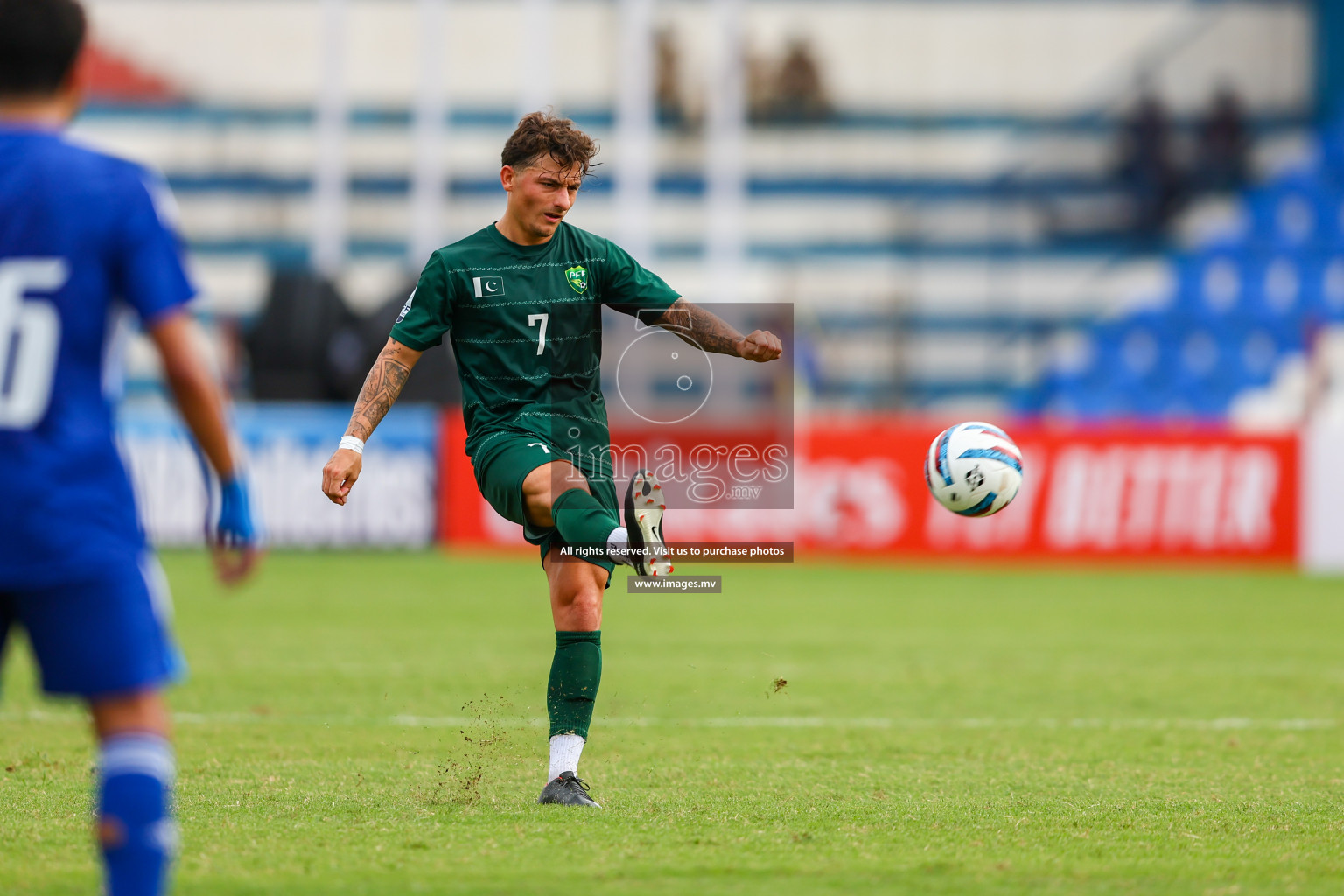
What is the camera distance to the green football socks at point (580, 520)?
15.9 ft

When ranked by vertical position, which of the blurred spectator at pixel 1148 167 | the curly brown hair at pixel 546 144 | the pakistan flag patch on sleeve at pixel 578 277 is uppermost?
the blurred spectator at pixel 1148 167

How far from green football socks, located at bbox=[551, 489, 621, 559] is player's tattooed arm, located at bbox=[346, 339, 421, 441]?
0.63 meters

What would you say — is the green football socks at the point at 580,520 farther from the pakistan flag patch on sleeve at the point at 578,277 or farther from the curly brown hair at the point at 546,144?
the curly brown hair at the point at 546,144

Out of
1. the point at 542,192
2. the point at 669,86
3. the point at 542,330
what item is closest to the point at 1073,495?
the point at 542,330

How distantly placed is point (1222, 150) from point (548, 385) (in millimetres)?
20515

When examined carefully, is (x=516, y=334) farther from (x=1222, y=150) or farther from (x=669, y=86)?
(x=1222, y=150)

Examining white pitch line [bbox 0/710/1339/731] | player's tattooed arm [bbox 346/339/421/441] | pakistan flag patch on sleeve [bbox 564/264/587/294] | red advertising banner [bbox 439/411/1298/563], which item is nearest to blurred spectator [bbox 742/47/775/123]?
red advertising banner [bbox 439/411/1298/563]

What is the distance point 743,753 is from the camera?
607 centimetres

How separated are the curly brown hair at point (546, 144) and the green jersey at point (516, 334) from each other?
29 cm

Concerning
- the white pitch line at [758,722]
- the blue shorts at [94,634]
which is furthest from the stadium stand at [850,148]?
the blue shorts at [94,634]

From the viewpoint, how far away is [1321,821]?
4746 mm

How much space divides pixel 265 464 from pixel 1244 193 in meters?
15.3

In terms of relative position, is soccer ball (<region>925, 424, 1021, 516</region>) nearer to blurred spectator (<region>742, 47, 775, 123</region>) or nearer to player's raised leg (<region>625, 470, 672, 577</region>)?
player's raised leg (<region>625, 470, 672, 577</region>)

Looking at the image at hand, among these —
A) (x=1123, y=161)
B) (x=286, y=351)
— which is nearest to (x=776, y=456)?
(x=286, y=351)
